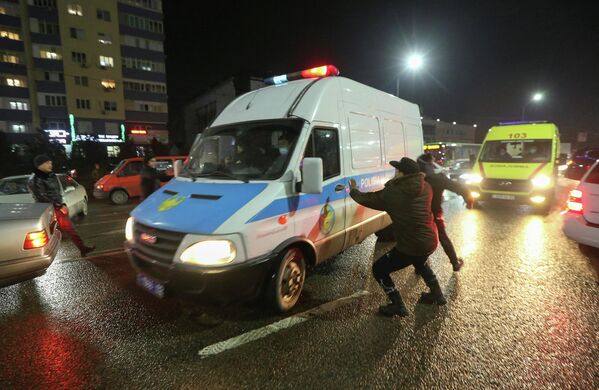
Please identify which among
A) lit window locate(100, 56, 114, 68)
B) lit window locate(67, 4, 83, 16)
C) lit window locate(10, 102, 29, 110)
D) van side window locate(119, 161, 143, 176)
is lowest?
van side window locate(119, 161, 143, 176)

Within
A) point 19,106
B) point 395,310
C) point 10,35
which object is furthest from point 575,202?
point 10,35

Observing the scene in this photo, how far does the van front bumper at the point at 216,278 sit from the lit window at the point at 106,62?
47.8 metres

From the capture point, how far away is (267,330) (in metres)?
3.41

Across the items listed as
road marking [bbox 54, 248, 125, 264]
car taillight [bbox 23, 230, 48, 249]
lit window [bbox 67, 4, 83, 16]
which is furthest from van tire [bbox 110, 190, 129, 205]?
lit window [bbox 67, 4, 83, 16]

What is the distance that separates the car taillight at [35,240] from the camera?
3.78m

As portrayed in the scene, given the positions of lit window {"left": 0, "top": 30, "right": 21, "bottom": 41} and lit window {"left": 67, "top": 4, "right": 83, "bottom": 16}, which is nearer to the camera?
lit window {"left": 0, "top": 30, "right": 21, "bottom": 41}

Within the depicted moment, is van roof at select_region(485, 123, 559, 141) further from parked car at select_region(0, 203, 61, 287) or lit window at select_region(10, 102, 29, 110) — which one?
lit window at select_region(10, 102, 29, 110)

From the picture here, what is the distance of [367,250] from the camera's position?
6109mm

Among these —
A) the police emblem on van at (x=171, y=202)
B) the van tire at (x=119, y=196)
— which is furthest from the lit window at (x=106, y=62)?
the police emblem on van at (x=171, y=202)

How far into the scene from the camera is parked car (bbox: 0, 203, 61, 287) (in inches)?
142

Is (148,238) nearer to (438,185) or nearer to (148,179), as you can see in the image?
(438,185)

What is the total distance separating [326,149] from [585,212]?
391cm

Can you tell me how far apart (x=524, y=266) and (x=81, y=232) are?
9.24 meters

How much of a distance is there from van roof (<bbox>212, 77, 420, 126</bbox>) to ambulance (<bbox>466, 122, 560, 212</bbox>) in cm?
570
